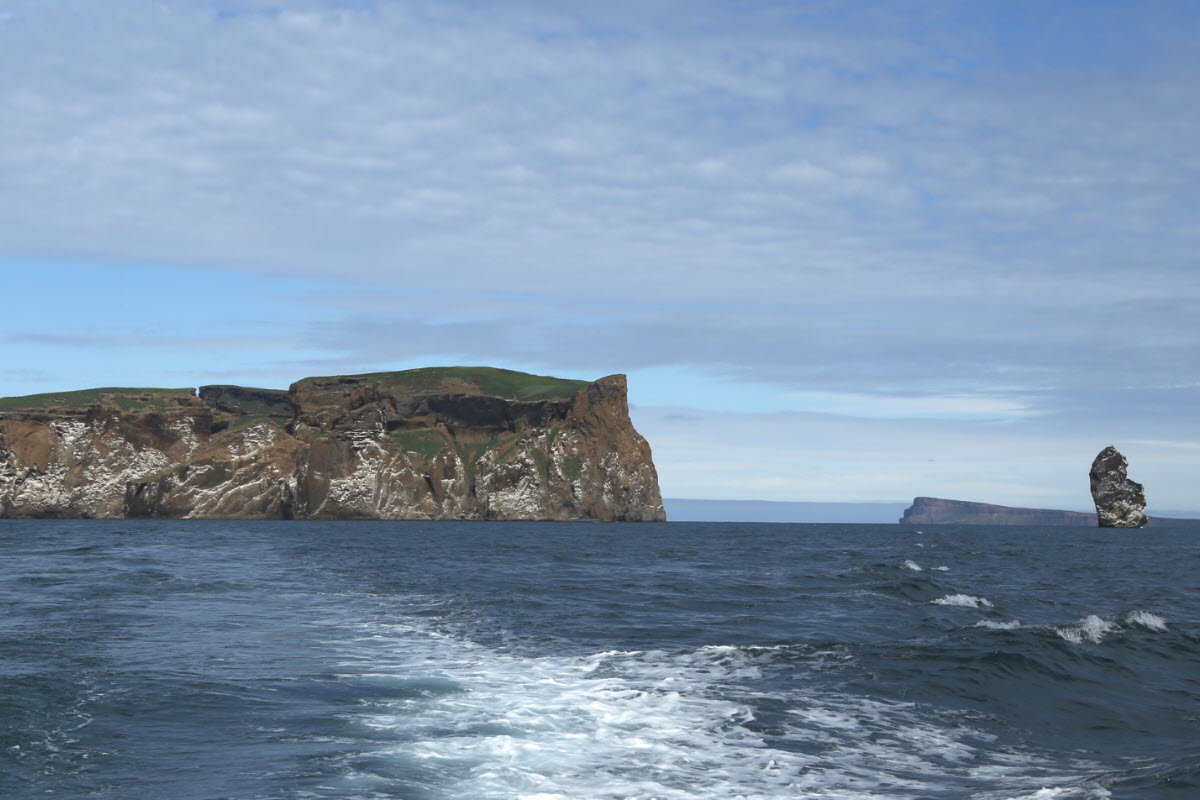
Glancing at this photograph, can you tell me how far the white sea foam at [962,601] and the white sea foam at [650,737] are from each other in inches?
665

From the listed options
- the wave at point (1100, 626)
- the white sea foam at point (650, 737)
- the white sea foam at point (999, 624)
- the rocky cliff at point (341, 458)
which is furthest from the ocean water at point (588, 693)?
the rocky cliff at point (341, 458)

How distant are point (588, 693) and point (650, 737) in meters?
3.59

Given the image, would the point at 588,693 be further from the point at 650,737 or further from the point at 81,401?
the point at 81,401

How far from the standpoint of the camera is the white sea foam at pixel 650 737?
1380cm

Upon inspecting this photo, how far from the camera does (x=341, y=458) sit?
178750 millimetres

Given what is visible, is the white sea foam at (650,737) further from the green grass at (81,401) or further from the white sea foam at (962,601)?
the green grass at (81,401)

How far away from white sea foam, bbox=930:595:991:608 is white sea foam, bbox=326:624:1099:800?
16.9 m

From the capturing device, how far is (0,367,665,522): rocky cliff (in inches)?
6919

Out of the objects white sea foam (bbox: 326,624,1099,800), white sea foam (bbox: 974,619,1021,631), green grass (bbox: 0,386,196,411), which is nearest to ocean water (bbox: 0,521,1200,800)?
white sea foam (bbox: 326,624,1099,800)

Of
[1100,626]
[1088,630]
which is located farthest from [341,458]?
[1088,630]

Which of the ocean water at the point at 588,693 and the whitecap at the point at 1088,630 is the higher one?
the whitecap at the point at 1088,630

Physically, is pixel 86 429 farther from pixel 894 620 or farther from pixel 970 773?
pixel 970 773

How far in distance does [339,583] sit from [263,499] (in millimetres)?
140868

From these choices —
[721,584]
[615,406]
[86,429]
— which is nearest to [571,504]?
[615,406]
